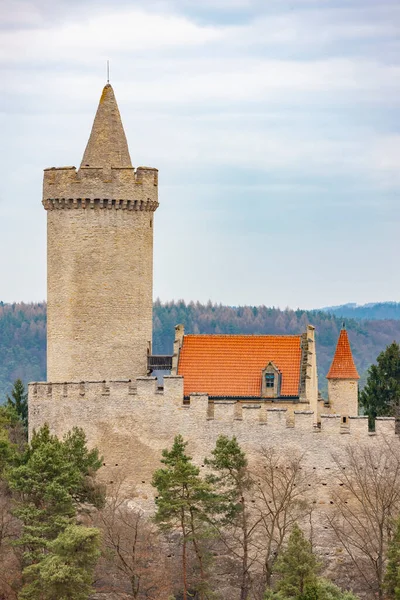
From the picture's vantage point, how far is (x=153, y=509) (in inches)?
2034

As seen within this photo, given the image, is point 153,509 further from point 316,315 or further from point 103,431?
point 316,315

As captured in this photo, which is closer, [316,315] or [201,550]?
[201,550]

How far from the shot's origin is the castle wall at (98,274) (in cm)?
5412

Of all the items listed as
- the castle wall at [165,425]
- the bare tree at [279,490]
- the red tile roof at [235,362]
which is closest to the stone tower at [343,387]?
the red tile roof at [235,362]

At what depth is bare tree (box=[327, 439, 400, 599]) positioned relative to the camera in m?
50.2

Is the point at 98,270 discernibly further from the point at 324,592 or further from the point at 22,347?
the point at 22,347

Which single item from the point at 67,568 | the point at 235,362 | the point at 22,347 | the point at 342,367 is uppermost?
the point at 22,347

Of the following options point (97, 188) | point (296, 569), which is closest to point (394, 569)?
point (296, 569)

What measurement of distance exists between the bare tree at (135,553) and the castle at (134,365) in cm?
149

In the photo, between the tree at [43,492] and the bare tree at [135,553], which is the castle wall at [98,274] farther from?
the bare tree at [135,553]

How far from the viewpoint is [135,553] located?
4956 centimetres

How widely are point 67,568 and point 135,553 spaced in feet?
10.8

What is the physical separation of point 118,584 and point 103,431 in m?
5.37

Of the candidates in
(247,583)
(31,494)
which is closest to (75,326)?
(31,494)
